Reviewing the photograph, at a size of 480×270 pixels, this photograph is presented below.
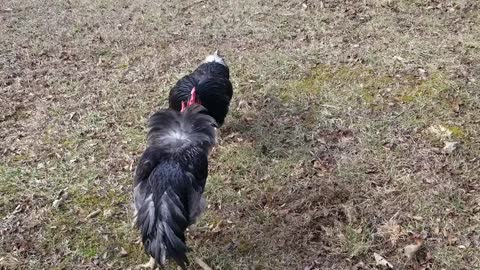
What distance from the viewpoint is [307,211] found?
4.20 meters

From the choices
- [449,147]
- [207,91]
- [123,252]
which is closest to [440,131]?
[449,147]

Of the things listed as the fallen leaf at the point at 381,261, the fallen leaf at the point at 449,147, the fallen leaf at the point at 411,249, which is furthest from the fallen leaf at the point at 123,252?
the fallen leaf at the point at 449,147

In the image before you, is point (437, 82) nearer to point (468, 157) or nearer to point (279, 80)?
point (468, 157)

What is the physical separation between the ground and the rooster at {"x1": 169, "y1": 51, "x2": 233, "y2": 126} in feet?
1.60

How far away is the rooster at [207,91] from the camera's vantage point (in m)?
4.76

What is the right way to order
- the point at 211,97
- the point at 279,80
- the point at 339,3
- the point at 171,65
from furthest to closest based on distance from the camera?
1. the point at 339,3
2. the point at 171,65
3. the point at 279,80
4. the point at 211,97

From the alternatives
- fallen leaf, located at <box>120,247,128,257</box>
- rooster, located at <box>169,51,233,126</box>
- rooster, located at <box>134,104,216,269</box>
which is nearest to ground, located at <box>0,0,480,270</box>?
fallen leaf, located at <box>120,247,128,257</box>

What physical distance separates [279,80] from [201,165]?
2650 mm

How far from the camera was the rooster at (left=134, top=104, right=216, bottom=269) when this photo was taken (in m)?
3.17

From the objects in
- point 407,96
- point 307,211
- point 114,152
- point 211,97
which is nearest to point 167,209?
point 307,211

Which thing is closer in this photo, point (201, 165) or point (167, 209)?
point (167, 209)

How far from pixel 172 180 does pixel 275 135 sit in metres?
2.01

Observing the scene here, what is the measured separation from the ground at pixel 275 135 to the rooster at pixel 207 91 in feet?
1.60

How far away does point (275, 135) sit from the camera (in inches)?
205
